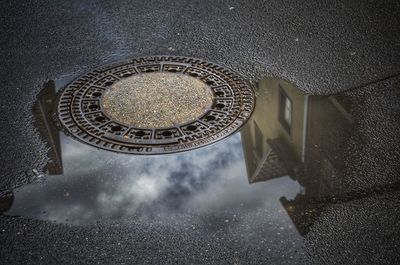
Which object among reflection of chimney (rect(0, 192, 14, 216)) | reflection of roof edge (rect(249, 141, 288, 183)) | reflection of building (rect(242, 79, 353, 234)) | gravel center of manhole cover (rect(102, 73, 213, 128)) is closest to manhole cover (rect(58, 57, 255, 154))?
gravel center of manhole cover (rect(102, 73, 213, 128))

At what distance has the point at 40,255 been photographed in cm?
364

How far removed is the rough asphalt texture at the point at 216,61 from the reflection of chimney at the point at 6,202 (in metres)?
0.13

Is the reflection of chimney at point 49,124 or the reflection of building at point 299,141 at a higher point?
the reflection of chimney at point 49,124

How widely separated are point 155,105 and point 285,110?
126 centimetres

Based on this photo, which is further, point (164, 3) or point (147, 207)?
point (164, 3)

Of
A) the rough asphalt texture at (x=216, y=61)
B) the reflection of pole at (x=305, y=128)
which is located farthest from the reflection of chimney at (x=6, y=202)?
the reflection of pole at (x=305, y=128)

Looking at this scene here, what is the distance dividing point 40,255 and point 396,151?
302 centimetres

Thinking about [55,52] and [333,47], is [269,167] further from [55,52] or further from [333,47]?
[55,52]

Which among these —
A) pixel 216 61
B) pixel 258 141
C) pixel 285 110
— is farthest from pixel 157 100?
pixel 285 110

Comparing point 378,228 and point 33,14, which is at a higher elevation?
point 33,14

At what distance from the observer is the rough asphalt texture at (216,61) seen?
368 cm

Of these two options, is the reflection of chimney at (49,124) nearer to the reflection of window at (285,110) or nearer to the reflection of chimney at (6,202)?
the reflection of chimney at (6,202)

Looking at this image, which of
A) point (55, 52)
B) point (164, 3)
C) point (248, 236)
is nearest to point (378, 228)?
point (248, 236)

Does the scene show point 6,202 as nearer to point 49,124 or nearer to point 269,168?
point 49,124
